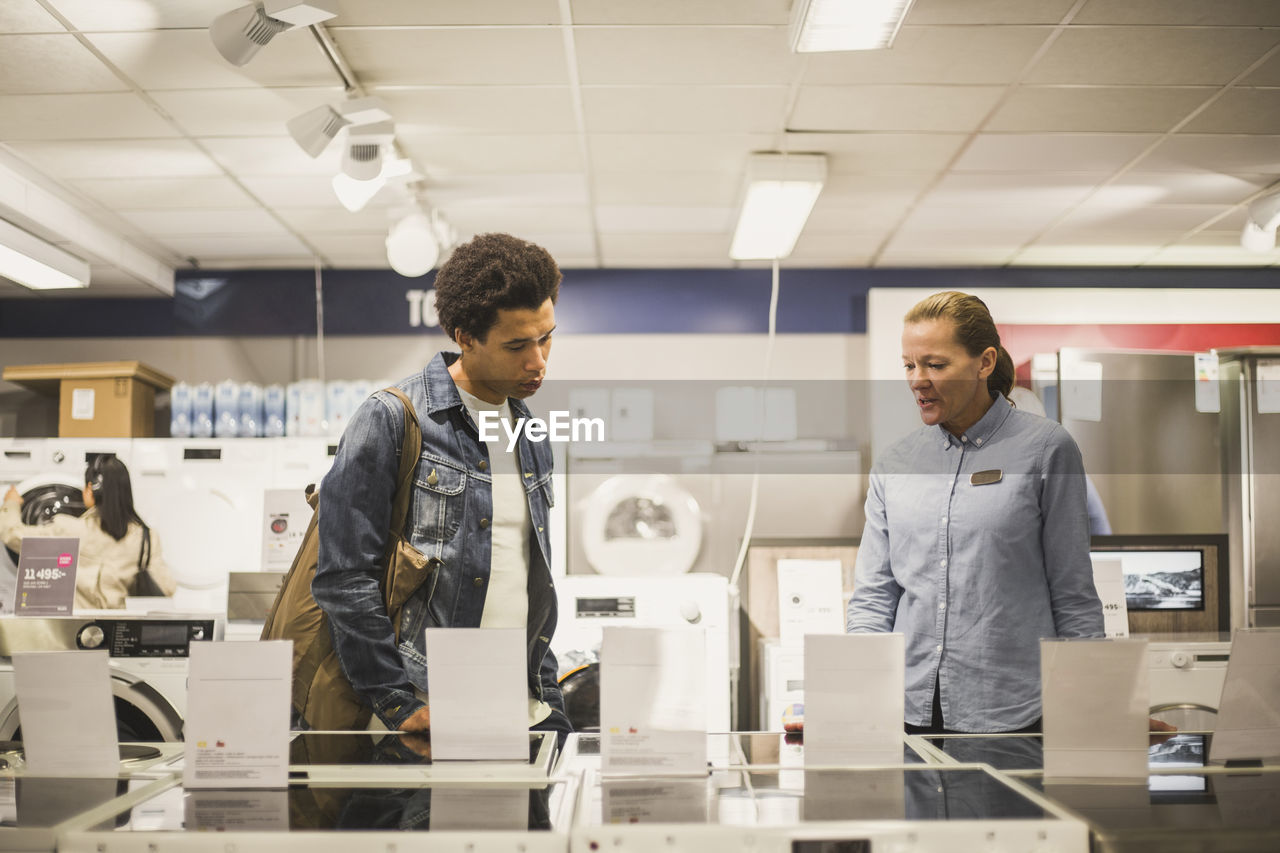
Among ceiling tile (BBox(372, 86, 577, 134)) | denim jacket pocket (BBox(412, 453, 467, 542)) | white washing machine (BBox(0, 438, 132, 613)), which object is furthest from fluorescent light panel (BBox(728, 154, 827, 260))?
white washing machine (BBox(0, 438, 132, 613))

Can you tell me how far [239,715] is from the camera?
146 cm

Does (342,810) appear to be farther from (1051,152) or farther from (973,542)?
(1051,152)

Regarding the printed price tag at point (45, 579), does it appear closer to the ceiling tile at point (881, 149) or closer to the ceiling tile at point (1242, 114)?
the ceiling tile at point (881, 149)

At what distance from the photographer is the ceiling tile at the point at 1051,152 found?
152 inches

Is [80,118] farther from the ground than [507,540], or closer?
farther from the ground

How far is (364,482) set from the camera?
1.59 metres

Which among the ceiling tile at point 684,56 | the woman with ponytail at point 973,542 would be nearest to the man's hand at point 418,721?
the woman with ponytail at point 973,542

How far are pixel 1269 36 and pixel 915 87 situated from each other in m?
1.07

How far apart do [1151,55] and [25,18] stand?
11.5 feet

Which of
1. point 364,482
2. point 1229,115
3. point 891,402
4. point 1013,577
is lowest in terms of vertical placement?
point 1013,577

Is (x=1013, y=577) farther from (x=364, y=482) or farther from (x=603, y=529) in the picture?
(x=603, y=529)

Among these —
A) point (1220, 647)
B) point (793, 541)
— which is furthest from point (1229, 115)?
point (793, 541)

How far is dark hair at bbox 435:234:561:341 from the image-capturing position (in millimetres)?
1675

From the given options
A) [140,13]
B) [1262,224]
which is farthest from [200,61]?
[1262,224]
